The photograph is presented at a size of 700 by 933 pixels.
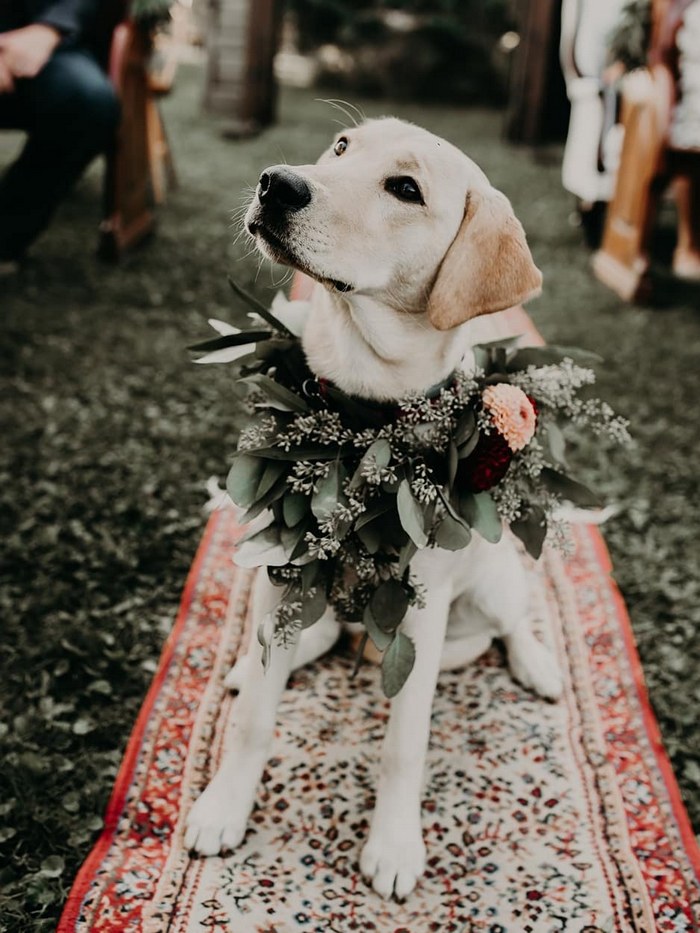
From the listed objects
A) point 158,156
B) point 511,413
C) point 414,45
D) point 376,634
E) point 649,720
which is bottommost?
point 414,45

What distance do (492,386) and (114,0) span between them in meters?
3.31

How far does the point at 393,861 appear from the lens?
171cm

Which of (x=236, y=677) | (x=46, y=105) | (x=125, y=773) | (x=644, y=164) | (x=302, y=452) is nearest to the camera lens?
(x=302, y=452)

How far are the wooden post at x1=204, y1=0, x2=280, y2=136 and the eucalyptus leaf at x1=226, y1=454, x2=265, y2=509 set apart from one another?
6.03 m

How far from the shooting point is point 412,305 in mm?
1665

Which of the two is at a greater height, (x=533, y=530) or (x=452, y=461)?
(x=452, y=461)

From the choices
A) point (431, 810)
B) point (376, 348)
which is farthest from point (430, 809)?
point (376, 348)

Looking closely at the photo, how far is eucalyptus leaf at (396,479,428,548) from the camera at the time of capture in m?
1.59

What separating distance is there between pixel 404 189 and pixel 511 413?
45 cm

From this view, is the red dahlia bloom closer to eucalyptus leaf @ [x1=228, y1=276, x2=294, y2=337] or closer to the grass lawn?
eucalyptus leaf @ [x1=228, y1=276, x2=294, y2=337]

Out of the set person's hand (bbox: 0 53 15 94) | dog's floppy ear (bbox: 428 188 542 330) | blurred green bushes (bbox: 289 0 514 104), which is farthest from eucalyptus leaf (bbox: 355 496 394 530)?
blurred green bushes (bbox: 289 0 514 104)

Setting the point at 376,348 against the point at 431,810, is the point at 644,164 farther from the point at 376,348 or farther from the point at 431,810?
the point at 431,810

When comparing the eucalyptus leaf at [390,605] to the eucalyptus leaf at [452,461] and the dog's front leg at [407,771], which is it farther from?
the eucalyptus leaf at [452,461]

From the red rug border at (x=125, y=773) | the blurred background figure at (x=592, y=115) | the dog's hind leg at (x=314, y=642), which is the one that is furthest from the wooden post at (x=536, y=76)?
the dog's hind leg at (x=314, y=642)
